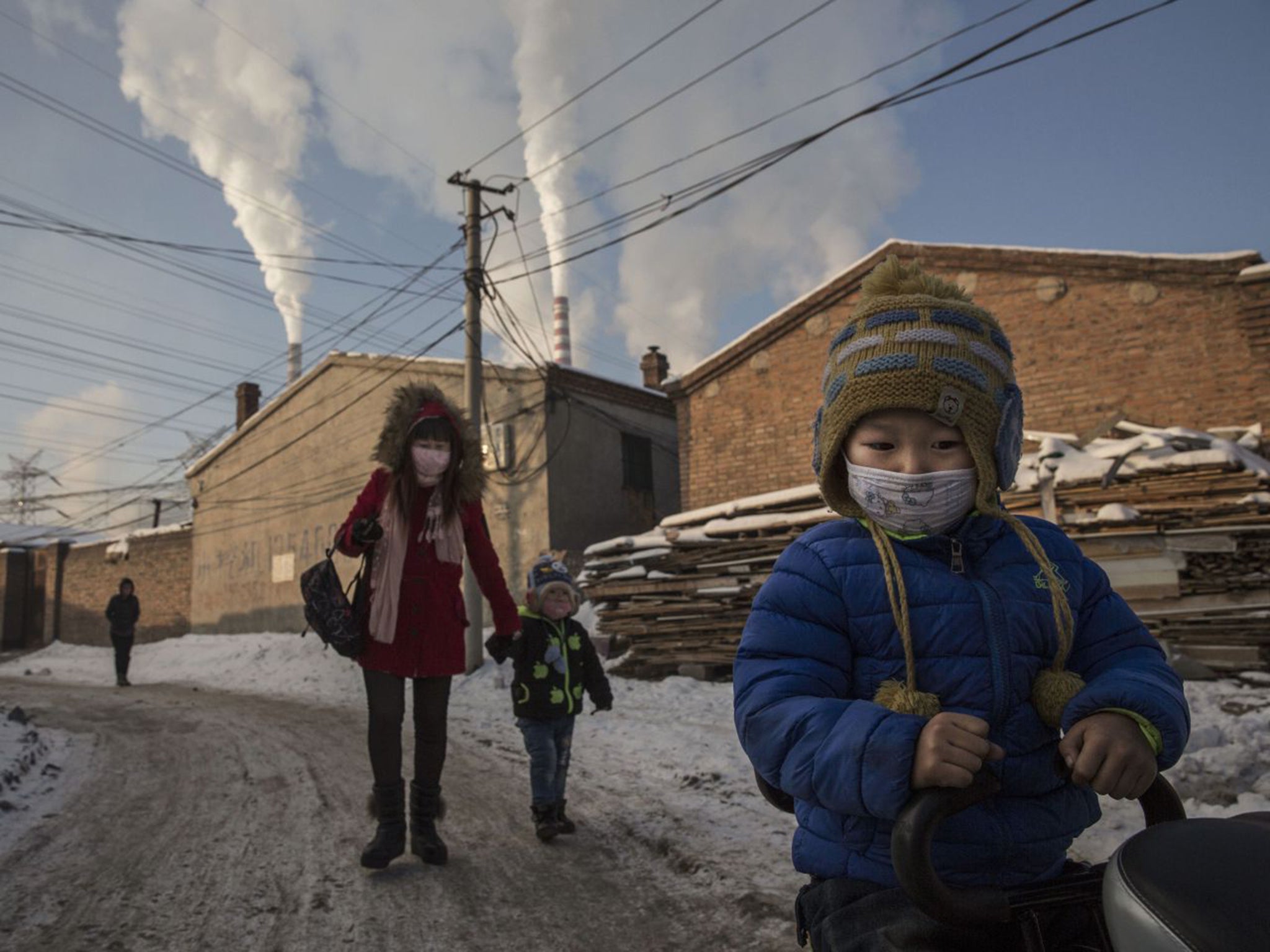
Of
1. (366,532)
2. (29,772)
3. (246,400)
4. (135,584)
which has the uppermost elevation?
(246,400)

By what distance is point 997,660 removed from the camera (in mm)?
1376

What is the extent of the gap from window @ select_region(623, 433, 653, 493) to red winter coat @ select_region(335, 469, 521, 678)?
15.1 m

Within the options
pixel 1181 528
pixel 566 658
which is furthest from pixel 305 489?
pixel 1181 528

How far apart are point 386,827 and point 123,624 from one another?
44.6 ft

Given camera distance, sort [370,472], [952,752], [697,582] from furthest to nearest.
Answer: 1. [370,472]
2. [697,582]
3. [952,752]

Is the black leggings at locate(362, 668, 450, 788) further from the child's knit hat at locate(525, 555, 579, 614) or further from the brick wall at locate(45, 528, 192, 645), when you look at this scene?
the brick wall at locate(45, 528, 192, 645)

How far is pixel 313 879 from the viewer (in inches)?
137

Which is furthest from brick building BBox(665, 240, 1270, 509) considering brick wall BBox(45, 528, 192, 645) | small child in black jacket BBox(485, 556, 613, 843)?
brick wall BBox(45, 528, 192, 645)

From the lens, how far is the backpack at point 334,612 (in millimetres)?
3670

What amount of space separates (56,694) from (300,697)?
3949 millimetres

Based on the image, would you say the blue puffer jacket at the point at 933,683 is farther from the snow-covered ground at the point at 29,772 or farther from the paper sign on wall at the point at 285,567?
the paper sign on wall at the point at 285,567

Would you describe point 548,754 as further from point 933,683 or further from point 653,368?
point 653,368

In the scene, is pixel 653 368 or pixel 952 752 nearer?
pixel 952 752

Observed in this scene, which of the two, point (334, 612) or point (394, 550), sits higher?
point (394, 550)
